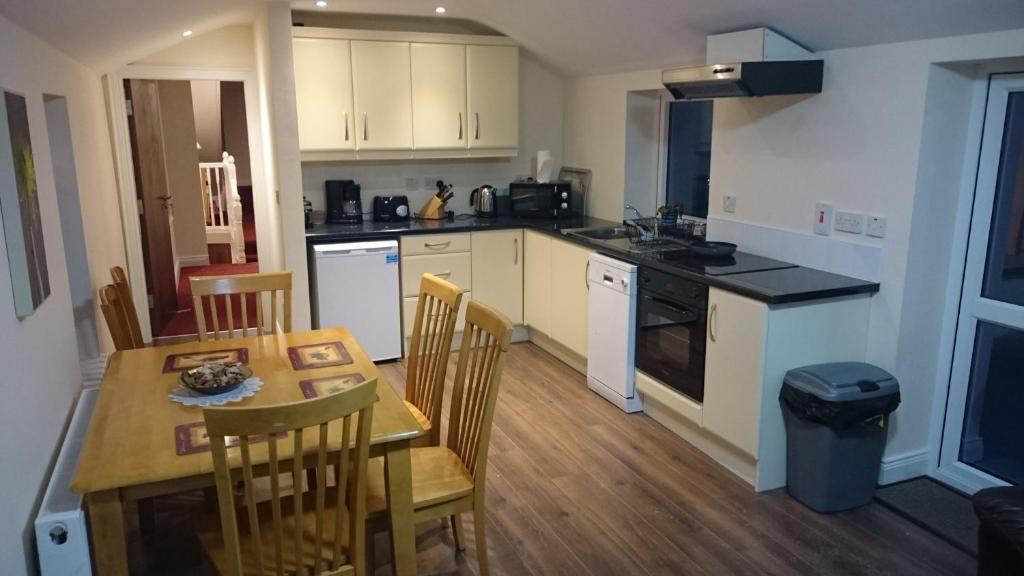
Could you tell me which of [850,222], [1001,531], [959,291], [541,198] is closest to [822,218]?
[850,222]

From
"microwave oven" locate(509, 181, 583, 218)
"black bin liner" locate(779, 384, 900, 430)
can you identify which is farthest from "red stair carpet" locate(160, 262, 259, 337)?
"black bin liner" locate(779, 384, 900, 430)

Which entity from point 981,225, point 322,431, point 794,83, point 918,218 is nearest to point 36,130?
point 322,431

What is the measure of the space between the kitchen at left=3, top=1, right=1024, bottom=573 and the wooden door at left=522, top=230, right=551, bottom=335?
2 cm

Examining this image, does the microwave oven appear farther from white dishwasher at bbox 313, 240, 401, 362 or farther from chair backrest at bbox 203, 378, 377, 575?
chair backrest at bbox 203, 378, 377, 575

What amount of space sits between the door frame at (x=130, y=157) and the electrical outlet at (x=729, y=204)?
300 centimetres

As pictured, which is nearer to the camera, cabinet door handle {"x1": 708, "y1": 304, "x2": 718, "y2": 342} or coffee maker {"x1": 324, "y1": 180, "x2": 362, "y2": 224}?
cabinet door handle {"x1": 708, "y1": 304, "x2": 718, "y2": 342}

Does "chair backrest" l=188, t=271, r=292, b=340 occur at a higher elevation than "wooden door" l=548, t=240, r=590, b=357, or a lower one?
higher

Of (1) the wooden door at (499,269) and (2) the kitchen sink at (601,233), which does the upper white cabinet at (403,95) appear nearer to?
(1) the wooden door at (499,269)

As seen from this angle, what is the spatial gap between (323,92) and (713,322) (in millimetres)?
2892

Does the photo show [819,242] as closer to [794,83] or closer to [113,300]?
[794,83]

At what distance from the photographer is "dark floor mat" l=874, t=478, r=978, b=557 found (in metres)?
2.76

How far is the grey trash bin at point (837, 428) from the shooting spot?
2.82 meters

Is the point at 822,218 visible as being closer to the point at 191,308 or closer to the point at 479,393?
the point at 479,393

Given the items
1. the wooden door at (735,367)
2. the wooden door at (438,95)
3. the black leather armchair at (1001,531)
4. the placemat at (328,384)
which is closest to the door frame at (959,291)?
the wooden door at (735,367)
